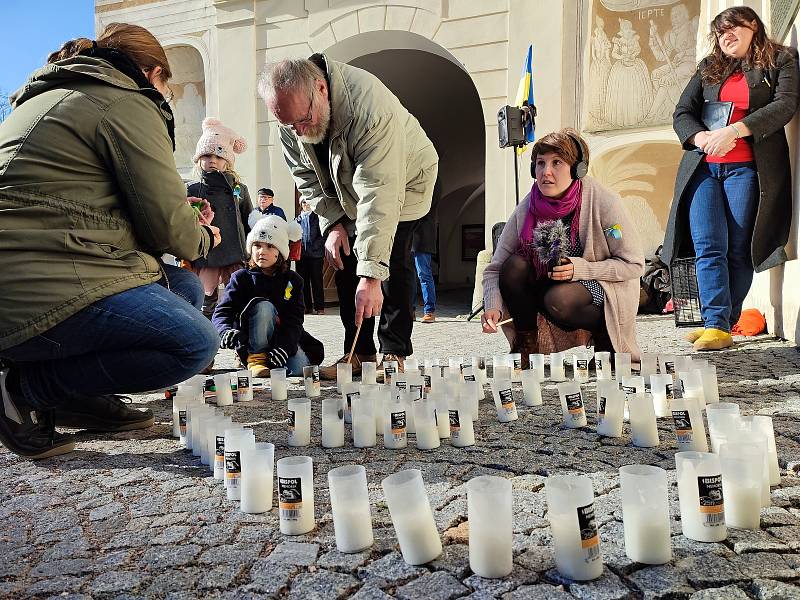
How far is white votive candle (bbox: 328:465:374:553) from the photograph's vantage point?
5.20 feet

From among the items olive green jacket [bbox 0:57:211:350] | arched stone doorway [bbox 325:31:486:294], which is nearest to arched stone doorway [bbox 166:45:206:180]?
arched stone doorway [bbox 325:31:486:294]

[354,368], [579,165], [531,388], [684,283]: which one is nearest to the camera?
[531,388]

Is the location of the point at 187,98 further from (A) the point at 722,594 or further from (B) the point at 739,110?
(A) the point at 722,594

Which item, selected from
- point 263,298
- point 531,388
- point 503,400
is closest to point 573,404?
point 503,400

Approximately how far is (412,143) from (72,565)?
289cm

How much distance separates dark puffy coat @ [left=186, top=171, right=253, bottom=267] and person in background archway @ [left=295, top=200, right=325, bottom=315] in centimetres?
354

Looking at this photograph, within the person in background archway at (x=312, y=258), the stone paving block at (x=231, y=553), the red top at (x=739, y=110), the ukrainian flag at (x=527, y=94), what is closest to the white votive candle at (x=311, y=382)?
the stone paving block at (x=231, y=553)

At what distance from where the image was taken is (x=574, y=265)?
12.2 feet

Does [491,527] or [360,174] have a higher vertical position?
[360,174]

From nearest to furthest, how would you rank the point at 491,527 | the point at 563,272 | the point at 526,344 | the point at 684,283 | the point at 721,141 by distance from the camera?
the point at 491,527, the point at 563,272, the point at 526,344, the point at 721,141, the point at 684,283

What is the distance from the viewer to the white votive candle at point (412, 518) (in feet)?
4.94

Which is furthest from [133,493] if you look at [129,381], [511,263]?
[511,263]

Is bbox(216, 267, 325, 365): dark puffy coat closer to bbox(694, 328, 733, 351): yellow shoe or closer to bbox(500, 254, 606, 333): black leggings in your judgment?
bbox(500, 254, 606, 333): black leggings

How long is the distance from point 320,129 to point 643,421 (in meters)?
2.05
